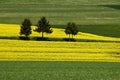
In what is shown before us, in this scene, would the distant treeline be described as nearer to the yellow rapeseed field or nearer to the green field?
the green field

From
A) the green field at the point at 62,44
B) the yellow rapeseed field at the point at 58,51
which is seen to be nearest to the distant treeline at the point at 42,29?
the green field at the point at 62,44

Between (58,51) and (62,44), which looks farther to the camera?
(62,44)

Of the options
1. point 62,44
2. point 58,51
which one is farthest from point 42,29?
point 58,51

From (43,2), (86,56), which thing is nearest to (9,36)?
(86,56)

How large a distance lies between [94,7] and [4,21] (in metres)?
30.6

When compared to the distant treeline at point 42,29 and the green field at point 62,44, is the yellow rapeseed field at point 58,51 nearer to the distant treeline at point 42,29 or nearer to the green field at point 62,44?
the green field at point 62,44

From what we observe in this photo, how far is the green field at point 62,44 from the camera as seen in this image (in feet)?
70.9

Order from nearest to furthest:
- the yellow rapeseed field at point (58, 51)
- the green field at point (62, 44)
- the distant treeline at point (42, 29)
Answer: the green field at point (62, 44) < the yellow rapeseed field at point (58, 51) < the distant treeline at point (42, 29)

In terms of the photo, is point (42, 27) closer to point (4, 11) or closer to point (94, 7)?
point (4, 11)

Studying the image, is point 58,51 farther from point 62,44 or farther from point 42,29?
point 42,29

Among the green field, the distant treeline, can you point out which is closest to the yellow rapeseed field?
the green field

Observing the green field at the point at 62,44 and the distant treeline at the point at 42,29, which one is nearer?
the green field at the point at 62,44

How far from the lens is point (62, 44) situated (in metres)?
42.2

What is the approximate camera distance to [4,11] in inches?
3317
